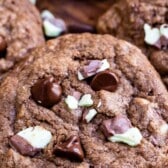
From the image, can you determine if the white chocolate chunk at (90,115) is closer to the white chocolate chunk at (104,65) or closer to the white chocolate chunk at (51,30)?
the white chocolate chunk at (104,65)

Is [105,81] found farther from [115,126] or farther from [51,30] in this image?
[51,30]

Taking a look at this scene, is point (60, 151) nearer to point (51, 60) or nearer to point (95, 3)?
point (51, 60)

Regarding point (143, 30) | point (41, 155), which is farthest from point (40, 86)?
point (143, 30)

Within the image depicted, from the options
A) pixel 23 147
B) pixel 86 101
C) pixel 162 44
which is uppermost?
pixel 162 44

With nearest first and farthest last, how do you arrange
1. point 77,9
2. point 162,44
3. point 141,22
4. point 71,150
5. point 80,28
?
point 71,150
point 162,44
point 141,22
point 80,28
point 77,9

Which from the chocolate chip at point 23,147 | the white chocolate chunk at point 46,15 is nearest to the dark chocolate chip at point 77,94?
the chocolate chip at point 23,147

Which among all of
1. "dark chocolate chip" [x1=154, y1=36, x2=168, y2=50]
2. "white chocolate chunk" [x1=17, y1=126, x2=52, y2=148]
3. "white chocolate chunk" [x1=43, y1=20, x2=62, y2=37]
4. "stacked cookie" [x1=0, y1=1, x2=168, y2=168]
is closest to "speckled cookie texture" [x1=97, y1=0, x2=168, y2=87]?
"dark chocolate chip" [x1=154, y1=36, x2=168, y2=50]

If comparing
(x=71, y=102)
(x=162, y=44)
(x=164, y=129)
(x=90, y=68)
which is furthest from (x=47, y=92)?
(x=162, y=44)
